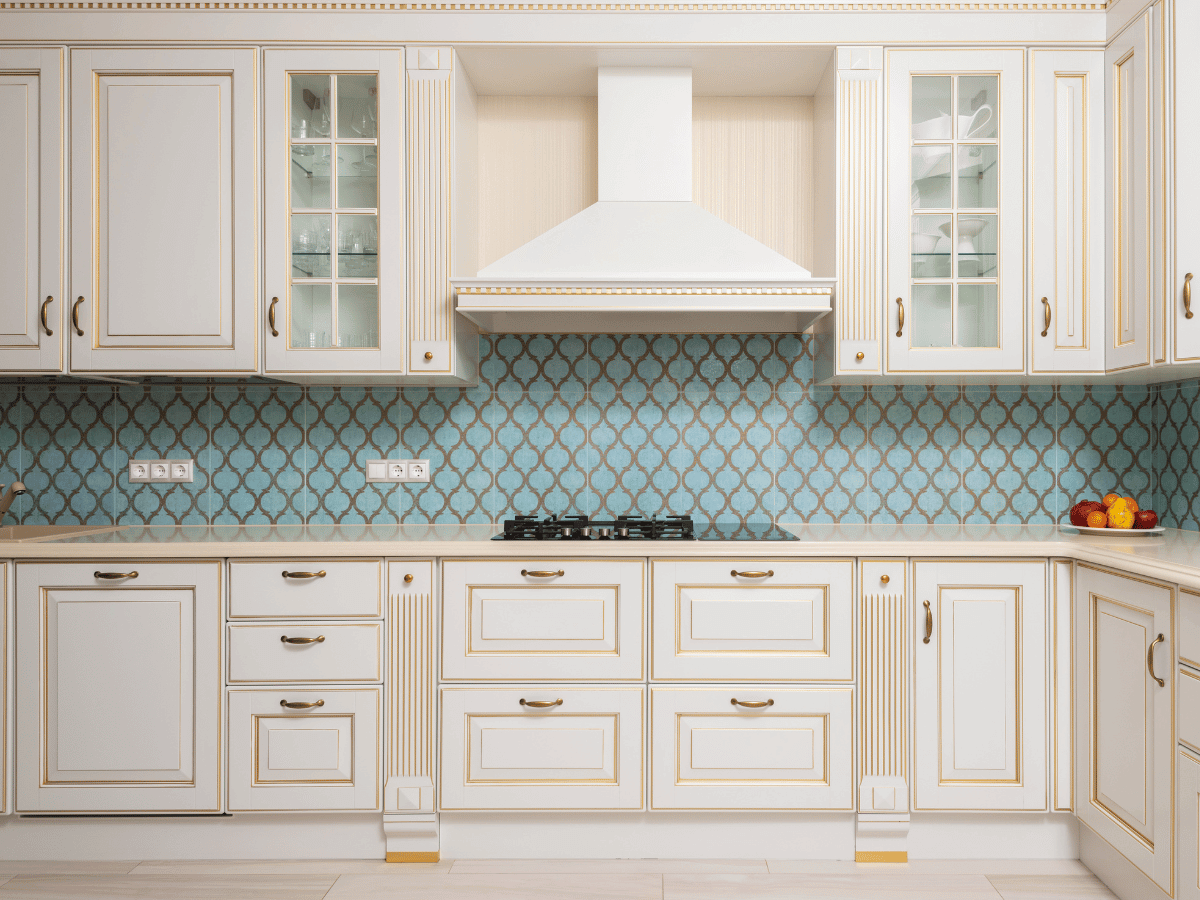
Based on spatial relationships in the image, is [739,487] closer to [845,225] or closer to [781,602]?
[781,602]

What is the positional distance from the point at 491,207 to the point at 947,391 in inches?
64.2

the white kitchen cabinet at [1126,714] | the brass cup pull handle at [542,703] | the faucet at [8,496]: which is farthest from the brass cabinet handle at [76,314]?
the white kitchen cabinet at [1126,714]

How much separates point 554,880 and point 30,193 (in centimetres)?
240

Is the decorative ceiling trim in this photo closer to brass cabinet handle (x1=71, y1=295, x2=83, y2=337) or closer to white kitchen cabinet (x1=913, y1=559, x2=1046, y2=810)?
brass cabinet handle (x1=71, y1=295, x2=83, y2=337)

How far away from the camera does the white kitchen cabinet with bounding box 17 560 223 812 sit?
83.6 inches

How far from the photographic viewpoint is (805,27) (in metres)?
2.29

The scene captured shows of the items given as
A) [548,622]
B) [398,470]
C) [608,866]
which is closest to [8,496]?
[398,470]

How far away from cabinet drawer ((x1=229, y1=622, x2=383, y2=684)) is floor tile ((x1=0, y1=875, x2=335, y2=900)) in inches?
20.5

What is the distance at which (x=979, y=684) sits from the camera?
211 cm

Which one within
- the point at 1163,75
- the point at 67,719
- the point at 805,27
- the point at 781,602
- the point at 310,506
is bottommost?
the point at 67,719

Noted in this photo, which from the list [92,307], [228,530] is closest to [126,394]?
[92,307]

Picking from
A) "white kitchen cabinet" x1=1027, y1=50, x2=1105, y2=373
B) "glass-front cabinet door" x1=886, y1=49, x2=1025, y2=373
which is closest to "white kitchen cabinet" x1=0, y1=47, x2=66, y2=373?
"glass-front cabinet door" x1=886, y1=49, x2=1025, y2=373

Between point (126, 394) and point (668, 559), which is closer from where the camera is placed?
point (668, 559)

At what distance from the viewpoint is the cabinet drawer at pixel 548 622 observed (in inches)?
84.1
